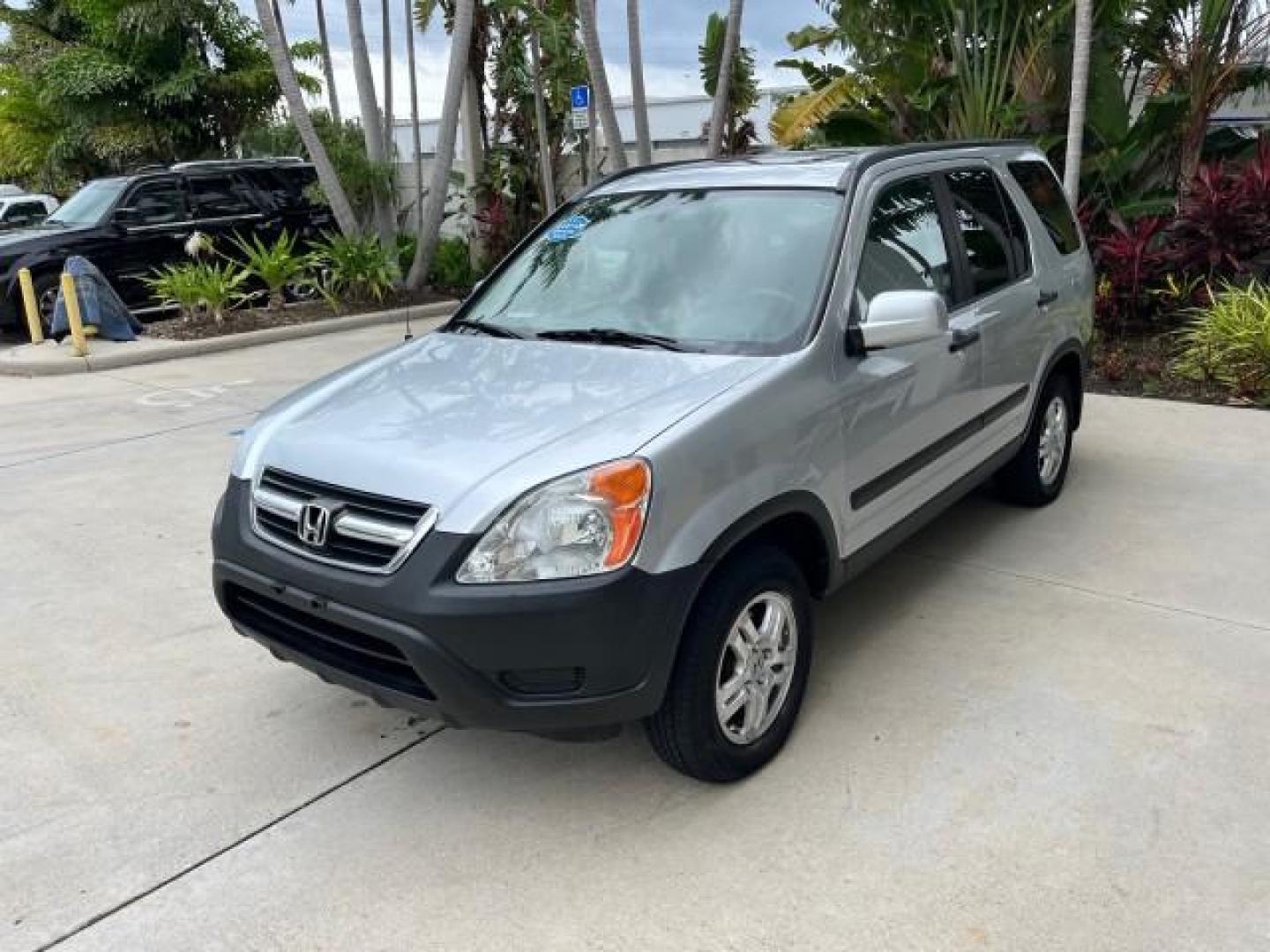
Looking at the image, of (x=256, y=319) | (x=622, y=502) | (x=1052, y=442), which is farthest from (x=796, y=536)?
(x=256, y=319)

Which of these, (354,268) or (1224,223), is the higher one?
(1224,223)

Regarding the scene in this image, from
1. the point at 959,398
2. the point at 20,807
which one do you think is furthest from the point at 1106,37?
the point at 20,807

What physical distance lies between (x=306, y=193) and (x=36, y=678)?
11.0 m

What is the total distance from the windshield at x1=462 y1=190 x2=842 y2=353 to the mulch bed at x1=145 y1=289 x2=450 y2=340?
7.57 meters

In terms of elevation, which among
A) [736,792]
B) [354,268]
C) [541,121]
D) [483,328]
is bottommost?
[736,792]

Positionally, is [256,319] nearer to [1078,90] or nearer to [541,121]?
[541,121]

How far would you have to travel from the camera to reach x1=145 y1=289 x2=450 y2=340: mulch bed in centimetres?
1184

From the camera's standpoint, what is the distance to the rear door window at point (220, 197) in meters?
13.1

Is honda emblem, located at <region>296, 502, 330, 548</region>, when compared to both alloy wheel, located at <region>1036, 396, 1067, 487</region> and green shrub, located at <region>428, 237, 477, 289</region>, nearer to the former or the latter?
alloy wheel, located at <region>1036, 396, 1067, 487</region>

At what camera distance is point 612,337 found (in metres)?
3.62

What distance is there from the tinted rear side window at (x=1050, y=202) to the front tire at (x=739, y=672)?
2881 millimetres

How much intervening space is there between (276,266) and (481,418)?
34.6 ft

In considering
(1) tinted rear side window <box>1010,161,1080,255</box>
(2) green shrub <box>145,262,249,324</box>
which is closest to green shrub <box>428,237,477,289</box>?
(2) green shrub <box>145,262,249,324</box>

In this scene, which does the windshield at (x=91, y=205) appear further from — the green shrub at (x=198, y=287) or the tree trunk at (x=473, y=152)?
the tree trunk at (x=473, y=152)
